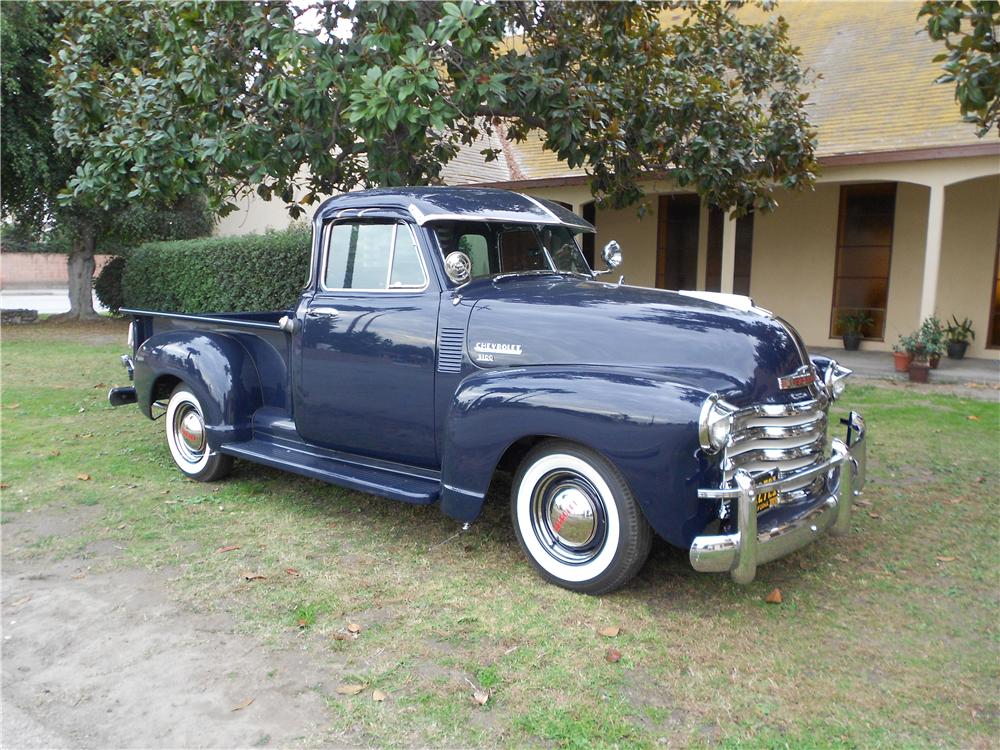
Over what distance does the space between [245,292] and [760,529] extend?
41.7 ft

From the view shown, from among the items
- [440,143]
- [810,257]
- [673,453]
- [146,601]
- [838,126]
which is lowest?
[146,601]

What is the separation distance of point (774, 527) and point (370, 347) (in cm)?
247

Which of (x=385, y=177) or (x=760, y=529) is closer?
(x=760, y=529)

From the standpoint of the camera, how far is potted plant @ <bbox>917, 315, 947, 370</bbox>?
432 inches

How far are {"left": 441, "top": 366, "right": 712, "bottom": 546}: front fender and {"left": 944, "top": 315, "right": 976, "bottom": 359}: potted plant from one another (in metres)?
10.7

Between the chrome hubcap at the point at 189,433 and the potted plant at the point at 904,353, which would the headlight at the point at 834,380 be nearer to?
the chrome hubcap at the point at 189,433

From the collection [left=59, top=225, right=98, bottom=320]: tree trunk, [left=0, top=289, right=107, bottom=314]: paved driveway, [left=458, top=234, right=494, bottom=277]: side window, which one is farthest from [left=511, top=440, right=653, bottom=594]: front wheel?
[left=0, top=289, right=107, bottom=314]: paved driveway

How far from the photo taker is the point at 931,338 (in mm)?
11016

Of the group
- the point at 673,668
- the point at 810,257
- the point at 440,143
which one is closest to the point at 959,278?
the point at 810,257

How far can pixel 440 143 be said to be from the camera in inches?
361

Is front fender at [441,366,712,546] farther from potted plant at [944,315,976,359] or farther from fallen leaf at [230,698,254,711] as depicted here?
potted plant at [944,315,976,359]

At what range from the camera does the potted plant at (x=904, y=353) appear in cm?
1109

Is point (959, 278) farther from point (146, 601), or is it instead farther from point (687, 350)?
point (146, 601)

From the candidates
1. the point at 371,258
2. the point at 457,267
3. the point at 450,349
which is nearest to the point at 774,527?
the point at 450,349
